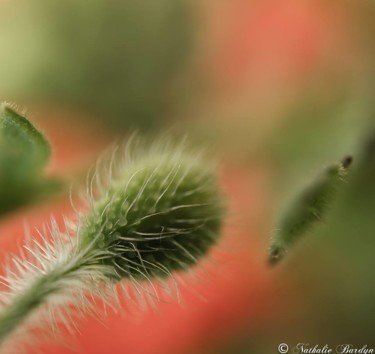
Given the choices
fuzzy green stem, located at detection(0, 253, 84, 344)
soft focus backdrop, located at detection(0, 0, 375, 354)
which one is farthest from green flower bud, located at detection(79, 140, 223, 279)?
soft focus backdrop, located at detection(0, 0, 375, 354)

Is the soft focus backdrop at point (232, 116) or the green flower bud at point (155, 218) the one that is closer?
the green flower bud at point (155, 218)

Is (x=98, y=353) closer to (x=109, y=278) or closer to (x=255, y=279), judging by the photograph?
(x=255, y=279)

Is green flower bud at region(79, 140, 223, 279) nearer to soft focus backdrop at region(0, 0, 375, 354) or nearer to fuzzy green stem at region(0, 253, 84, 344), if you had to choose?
fuzzy green stem at region(0, 253, 84, 344)

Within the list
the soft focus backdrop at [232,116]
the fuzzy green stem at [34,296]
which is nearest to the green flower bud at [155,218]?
the fuzzy green stem at [34,296]

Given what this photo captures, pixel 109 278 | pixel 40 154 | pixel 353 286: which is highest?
pixel 40 154

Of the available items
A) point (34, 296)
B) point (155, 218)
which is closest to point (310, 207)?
point (155, 218)

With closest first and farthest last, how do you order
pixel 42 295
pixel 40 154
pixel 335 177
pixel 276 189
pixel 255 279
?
1. pixel 42 295
2. pixel 335 177
3. pixel 40 154
4. pixel 276 189
5. pixel 255 279

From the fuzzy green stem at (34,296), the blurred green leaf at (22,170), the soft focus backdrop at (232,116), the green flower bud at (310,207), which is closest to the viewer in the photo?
the fuzzy green stem at (34,296)

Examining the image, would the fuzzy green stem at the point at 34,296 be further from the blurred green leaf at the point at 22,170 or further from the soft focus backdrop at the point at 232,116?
the soft focus backdrop at the point at 232,116

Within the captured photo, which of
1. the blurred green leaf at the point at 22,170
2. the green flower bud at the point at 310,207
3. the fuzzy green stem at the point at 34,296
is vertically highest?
the blurred green leaf at the point at 22,170

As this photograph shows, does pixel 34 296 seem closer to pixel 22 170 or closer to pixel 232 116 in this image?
pixel 22 170

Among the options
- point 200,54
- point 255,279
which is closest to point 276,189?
point 255,279
